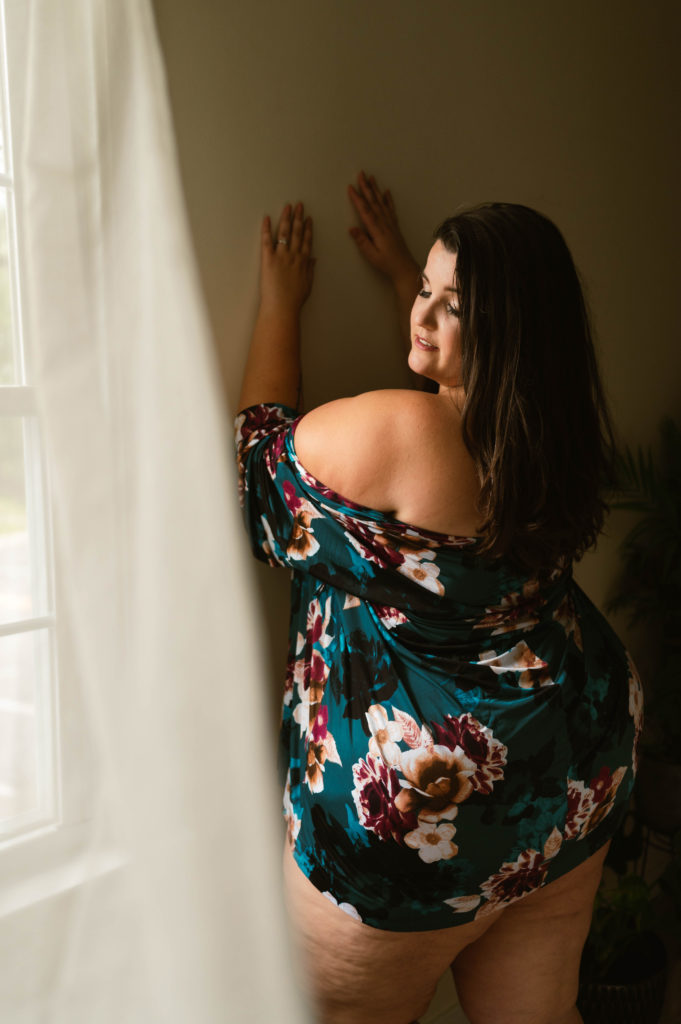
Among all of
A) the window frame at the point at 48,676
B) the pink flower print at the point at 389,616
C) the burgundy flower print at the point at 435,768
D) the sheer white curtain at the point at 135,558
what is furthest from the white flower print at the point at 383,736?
the window frame at the point at 48,676

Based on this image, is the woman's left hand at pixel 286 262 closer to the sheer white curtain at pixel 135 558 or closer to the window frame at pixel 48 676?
the sheer white curtain at pixel 135 558

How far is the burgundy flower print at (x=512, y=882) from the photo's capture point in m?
1.24

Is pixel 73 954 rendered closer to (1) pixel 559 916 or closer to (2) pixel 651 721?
(1) pixel 559 916

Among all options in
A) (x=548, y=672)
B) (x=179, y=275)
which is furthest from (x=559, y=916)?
(x=179, y=275)

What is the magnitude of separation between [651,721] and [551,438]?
177 centimetres

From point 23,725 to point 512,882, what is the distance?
802mm

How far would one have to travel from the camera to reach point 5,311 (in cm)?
80

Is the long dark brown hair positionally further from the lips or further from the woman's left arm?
the woman's left arm

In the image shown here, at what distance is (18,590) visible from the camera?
2.69ft

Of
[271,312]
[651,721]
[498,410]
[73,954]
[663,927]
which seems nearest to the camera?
[73,954]

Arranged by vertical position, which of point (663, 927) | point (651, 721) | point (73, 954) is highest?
point (73, 954)

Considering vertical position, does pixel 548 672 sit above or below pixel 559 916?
above

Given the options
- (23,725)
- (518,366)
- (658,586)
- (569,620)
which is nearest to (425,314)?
(518,366)

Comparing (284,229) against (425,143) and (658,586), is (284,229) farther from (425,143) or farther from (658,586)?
(658,586)
